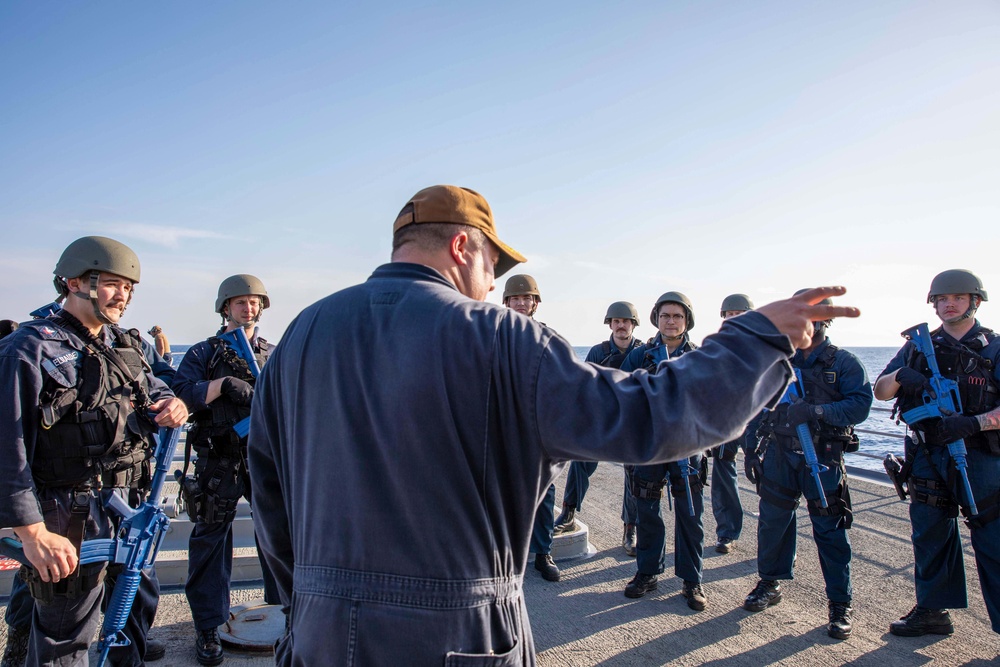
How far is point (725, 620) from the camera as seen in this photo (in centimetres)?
460

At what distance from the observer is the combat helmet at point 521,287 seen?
640cm

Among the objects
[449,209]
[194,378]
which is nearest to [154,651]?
[194,378]

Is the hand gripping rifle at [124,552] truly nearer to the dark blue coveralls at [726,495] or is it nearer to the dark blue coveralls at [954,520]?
the dark blue coveralls at [726,495]

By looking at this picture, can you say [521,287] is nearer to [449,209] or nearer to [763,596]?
[763,596]

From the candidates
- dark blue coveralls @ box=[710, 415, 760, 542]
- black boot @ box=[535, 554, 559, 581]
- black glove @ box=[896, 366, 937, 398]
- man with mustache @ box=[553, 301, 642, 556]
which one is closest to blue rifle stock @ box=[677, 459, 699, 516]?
man with mustache @ box=[553, 301, 642, 556]

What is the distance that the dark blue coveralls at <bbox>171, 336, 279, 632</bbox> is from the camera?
403 centimetres

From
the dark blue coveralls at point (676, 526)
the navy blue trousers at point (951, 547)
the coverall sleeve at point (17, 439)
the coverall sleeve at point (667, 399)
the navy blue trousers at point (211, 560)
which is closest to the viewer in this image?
the coverall sleeve at point (667, 399)

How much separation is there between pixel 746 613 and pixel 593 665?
150 centimetres

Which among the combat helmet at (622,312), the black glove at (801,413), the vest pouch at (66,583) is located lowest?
the vest pouch at (66,583)

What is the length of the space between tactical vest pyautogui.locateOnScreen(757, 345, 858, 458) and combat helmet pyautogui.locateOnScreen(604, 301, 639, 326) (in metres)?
2.23

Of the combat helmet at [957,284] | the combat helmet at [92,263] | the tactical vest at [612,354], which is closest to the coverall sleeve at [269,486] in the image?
the combat helmet at [92,263]

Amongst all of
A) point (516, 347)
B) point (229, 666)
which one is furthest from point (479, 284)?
point (229, 666)

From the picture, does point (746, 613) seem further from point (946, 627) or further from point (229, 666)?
point (229, 666)

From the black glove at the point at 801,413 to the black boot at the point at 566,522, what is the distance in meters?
2.45
